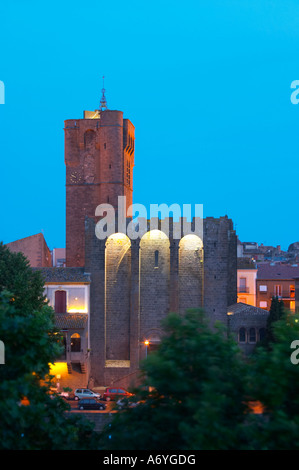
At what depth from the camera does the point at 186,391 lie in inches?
535

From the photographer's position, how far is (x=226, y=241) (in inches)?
1630

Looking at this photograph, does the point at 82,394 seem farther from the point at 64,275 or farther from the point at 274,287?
the point at 274,287

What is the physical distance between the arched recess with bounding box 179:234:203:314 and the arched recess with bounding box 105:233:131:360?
4172mm

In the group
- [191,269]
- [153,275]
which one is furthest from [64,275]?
[191,269]

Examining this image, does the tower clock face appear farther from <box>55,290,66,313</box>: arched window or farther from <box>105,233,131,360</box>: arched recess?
<box>55,290,66,313</box>: arched window

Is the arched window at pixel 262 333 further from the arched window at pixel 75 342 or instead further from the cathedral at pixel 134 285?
the arched window at pixel 75 342

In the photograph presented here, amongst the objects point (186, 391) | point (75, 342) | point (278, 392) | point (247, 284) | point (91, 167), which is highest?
point (91, 167)

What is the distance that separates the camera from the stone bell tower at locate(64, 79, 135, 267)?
4819 centimetres

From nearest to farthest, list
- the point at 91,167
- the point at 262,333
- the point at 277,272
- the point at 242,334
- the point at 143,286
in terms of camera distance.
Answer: the point at 262,333 < the point at 242,334 < the point at 143,286 < the point at 91,167 < the point at 277,272

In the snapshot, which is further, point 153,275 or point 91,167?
point 91,167

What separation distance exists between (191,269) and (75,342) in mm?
10336

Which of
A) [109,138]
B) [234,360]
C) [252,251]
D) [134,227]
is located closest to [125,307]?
[134,227]
